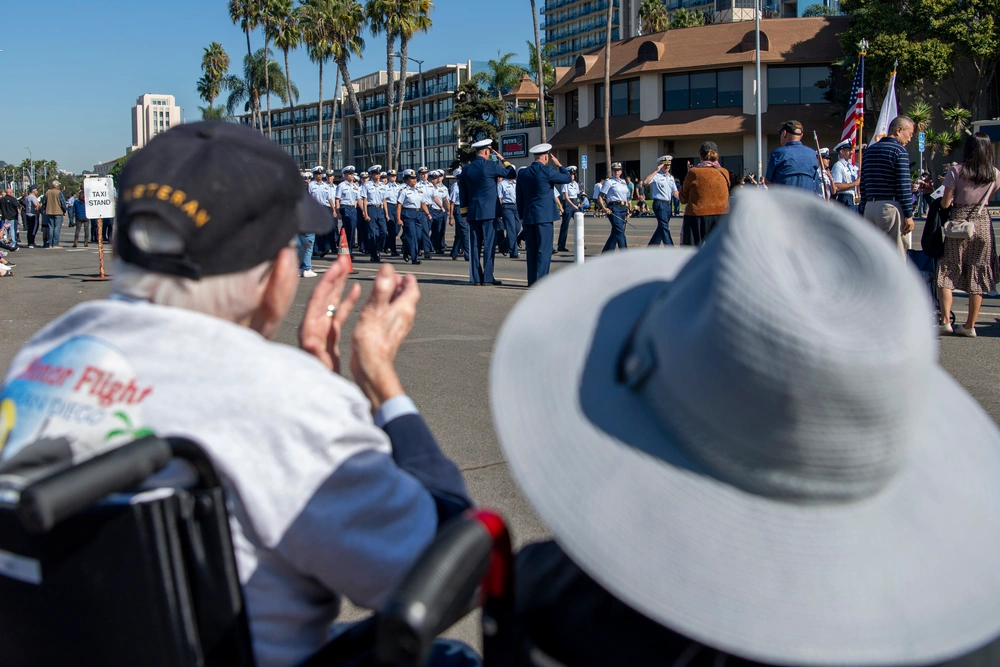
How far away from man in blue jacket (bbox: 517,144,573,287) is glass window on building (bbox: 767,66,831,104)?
4305cm

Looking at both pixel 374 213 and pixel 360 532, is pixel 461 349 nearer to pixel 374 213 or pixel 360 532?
pixel 360 532

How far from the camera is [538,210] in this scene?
12258 mm

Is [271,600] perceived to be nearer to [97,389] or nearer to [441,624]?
[97,389]

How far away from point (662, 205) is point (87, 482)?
14.8 metres

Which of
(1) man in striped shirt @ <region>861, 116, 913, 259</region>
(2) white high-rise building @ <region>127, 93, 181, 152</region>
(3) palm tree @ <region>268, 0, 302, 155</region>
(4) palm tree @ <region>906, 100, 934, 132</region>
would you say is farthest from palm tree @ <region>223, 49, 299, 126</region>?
(2) white high-rise building @ <region>127, 93, 181, 152</region>

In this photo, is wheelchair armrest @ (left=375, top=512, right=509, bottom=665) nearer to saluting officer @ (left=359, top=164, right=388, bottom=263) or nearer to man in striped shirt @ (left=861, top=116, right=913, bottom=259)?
man in striped shirt @ (left=861, top=116, right=913, bottom=259)

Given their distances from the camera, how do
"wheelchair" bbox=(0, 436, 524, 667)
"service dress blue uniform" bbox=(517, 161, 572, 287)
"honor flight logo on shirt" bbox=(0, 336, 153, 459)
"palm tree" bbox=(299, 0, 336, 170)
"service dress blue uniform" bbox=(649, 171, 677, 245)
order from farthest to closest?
"palm tree" bbox=(299, 0, 336, 170) < "service dress blue uniform" bbox=(649, 171, 677, 245) < "service dress blue uniform" bbox=(517, 161, 572, 287) < "honor flight logo on shirt" bbox=(0, 336, 153, 459) < "wheelchair" bbox=(0, 436, 524, 667)

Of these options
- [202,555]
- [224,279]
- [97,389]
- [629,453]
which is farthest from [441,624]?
[224,279]

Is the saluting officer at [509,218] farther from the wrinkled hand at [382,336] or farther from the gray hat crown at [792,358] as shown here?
the gray hat crown at [792,358]

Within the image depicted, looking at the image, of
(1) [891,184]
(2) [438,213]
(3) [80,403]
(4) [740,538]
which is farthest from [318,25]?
(4) [740,538]

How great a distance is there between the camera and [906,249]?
9516mm

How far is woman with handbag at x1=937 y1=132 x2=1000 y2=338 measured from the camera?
7652 millimetres

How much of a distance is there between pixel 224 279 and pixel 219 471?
0.37 m

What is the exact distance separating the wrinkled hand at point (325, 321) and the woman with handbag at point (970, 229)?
7.25m
